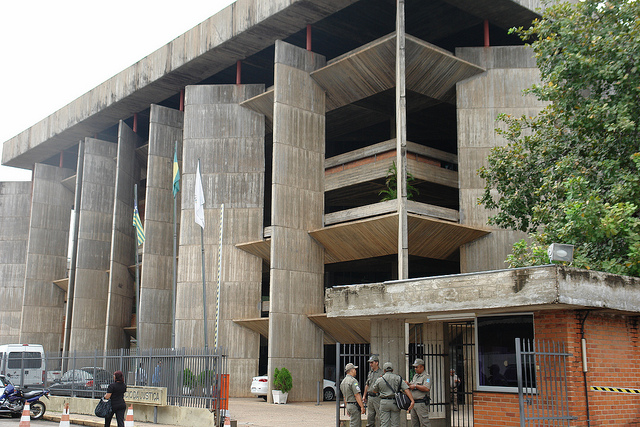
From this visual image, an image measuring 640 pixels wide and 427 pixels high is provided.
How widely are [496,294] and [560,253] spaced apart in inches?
73.2

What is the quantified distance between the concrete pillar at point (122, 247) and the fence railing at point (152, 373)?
17555 millimetres

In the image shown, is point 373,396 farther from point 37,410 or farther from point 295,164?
point 295,164

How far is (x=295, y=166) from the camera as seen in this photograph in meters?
30.8

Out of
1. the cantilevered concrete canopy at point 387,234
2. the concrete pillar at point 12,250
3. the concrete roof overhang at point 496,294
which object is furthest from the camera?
the concrete pillar at point 12,250

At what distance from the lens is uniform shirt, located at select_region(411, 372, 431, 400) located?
40.4ft

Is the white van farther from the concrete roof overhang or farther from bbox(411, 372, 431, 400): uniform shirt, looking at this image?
bbox(411, 372, 431, 400): uniform shirt

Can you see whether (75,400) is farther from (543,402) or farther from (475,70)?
(475,70)

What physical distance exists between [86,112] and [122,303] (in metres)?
13.0

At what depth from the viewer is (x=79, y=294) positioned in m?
43.5

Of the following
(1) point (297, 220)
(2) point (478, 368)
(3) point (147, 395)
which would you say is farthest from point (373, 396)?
(1) point (297, 220)

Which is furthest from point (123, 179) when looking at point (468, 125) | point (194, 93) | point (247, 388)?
point (468, 125)

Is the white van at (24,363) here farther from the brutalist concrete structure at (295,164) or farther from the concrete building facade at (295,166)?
the concrete building facade at (295,166)

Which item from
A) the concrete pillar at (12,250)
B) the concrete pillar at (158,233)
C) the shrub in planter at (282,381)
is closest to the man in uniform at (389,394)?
the shrub in planter at (282,381)

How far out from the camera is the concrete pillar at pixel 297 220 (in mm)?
29297
